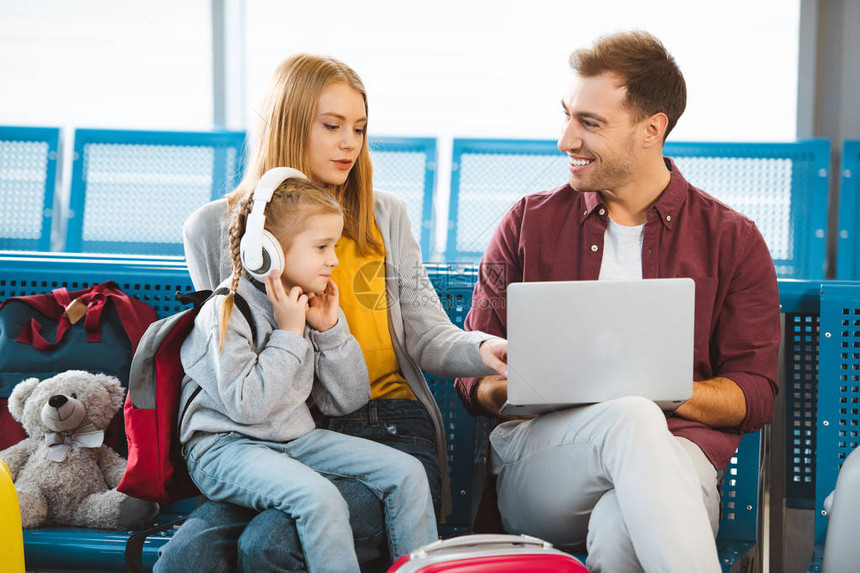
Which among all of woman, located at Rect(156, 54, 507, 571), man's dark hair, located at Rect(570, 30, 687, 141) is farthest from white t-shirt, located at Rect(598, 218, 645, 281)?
woman, located at Rect(156, 54, 507, 571)

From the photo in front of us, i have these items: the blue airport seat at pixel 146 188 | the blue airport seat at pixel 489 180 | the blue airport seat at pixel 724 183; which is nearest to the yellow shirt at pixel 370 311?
the blue airport seat at pixel 724 183

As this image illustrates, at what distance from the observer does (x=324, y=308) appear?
1832mm

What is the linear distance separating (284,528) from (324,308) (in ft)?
1.48

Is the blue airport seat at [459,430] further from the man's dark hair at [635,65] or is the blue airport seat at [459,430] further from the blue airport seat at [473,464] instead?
the man's dark hair at [635,65]

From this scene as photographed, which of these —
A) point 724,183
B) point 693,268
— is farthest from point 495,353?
point 724,183

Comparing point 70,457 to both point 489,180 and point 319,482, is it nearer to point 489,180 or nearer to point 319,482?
point 319,482

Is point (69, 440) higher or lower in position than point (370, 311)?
lower

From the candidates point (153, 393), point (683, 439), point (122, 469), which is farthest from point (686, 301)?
point (122, 469)

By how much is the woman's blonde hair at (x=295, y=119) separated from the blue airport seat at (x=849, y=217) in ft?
6.94

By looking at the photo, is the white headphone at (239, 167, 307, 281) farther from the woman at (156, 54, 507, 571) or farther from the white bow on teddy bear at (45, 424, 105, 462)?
the white bow on teddy bear at (45, 424, 105, 462)

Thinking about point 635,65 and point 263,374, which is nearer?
point 263,374

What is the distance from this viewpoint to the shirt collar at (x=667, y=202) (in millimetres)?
2082

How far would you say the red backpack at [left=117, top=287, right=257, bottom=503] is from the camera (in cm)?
177

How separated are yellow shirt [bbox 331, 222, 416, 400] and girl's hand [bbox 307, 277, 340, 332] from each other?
129 millimetres
